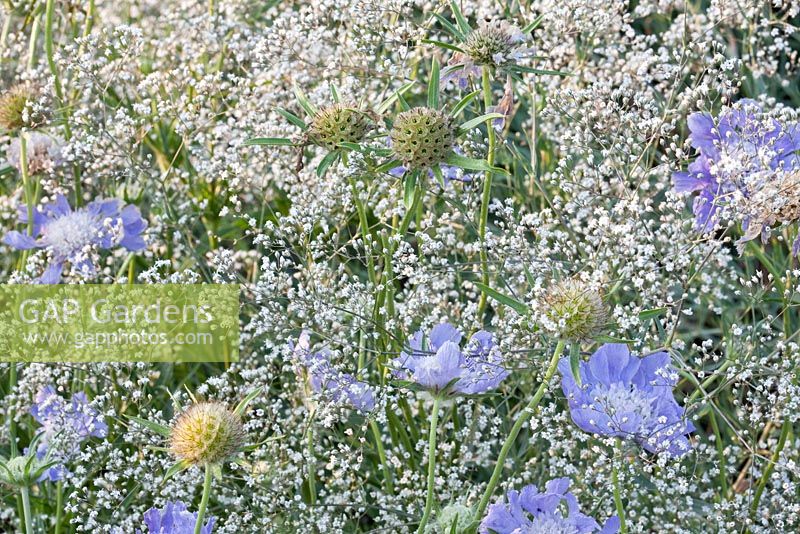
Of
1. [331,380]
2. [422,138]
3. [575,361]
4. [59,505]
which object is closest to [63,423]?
[59,505]

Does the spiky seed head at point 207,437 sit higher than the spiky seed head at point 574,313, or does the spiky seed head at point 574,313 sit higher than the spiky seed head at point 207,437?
the spiky seed head at point 574,313

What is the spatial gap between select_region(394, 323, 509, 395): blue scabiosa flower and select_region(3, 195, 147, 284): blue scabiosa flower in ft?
2.10

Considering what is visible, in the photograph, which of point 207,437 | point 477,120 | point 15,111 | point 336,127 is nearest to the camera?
point 207,437

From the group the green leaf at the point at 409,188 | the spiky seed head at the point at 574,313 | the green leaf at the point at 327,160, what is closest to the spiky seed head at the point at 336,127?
the green leaf at the point at 327,160

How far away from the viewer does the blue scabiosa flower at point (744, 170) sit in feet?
4.37

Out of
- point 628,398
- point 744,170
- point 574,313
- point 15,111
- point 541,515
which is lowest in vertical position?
point 541,515

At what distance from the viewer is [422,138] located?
135 cm

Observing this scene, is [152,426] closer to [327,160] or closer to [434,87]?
[327,160]

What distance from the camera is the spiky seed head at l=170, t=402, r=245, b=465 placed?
119 centimetres

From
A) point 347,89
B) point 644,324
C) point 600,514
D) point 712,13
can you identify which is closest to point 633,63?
point 712,13

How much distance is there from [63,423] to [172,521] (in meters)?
0.32

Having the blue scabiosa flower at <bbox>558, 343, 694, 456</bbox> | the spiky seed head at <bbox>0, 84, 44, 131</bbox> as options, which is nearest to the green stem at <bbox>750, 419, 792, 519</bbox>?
the blue scabiosa flower at <bbox>558, 343, 694, 456</bbox>

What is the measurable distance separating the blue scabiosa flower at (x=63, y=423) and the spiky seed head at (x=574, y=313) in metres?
0.69

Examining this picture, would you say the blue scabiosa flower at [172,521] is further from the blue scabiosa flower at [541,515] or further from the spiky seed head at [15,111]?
the spiky seed head at [15,111]
